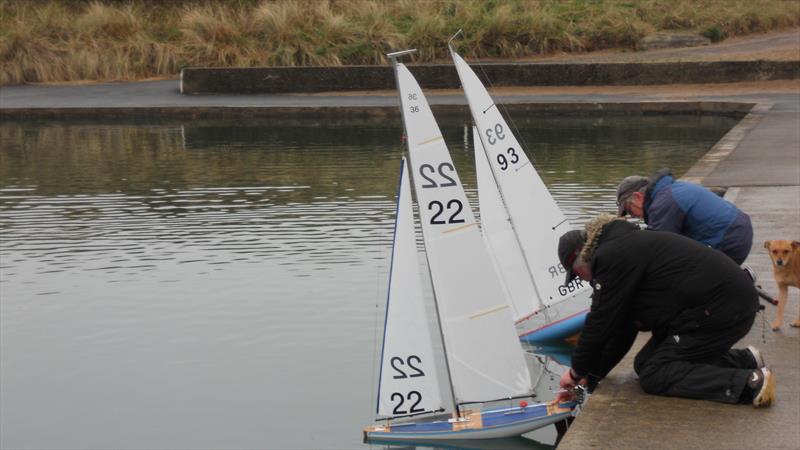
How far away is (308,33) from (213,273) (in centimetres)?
2392

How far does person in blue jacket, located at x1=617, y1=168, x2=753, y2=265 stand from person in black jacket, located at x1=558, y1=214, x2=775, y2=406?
1470mm

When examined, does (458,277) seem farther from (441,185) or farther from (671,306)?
(671,306)

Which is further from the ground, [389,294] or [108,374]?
[389,294]

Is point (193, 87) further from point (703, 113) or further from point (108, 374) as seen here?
point (108, 374)

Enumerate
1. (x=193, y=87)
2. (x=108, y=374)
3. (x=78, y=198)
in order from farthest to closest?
(x=193, y=87) → (x=78, y=198) → (x=108, y=374)

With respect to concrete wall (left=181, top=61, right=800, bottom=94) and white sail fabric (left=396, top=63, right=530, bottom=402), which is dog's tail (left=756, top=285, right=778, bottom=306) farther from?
concrete wall (left=181, top=61, right=800, bottom=94)

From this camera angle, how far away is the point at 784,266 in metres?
9.77

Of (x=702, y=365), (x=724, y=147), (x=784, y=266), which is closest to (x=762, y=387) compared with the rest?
(x=702, y=365)

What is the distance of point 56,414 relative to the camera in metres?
10.8

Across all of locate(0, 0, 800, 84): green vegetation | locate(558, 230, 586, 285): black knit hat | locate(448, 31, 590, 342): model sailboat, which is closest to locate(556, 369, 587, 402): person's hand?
locate(558, 230, 586, 285): black knit hat

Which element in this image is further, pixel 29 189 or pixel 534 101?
pixel 534 101

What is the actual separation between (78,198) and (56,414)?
11.2 m

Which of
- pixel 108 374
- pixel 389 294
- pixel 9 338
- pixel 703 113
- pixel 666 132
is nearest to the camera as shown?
pixel 389 294

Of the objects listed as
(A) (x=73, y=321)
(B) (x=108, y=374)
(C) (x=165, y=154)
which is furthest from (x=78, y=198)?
(B) (x=108, y=374)
